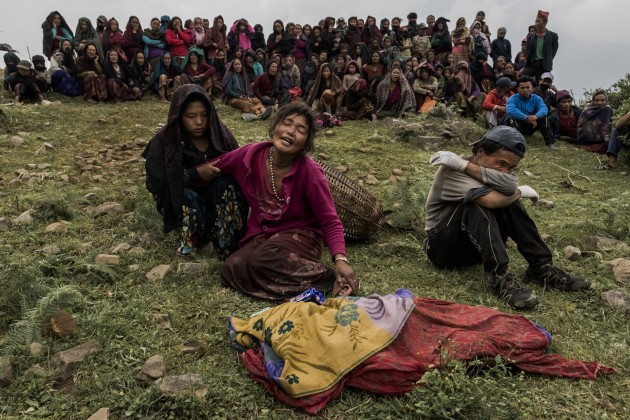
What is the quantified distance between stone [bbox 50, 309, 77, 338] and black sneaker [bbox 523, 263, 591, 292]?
258cm

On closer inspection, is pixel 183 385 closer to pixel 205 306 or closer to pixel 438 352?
pixel 205 306

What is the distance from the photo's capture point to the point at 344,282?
2.66m

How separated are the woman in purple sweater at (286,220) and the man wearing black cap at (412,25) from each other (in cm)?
1024

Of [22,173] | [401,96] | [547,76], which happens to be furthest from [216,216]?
[547,76]

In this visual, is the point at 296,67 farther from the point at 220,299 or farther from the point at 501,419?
the point at 501,419

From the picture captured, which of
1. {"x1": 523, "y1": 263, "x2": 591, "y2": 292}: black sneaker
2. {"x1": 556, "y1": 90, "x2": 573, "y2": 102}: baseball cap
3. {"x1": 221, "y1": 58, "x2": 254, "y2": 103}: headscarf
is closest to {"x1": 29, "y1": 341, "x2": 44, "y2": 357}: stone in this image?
{"x1": 523, "y1": 263, "x2": 591, "y2": 292}: black sneaker

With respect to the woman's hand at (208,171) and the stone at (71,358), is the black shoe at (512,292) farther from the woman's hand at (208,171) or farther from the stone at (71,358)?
the stone at (71,358)

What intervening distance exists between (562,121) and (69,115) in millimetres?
8040

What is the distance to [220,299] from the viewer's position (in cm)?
265

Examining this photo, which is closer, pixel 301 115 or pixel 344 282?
pixel 344 282

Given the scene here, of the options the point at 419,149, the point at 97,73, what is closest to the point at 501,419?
the point at 419,149

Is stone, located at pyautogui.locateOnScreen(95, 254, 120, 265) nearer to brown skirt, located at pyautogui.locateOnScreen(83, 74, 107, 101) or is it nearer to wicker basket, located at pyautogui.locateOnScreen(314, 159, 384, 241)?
wicker basket, located at pyautogui.locateOnScreen(314, 159, 384, 241)

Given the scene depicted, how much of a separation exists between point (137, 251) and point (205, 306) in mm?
887

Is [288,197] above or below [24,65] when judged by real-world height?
below
